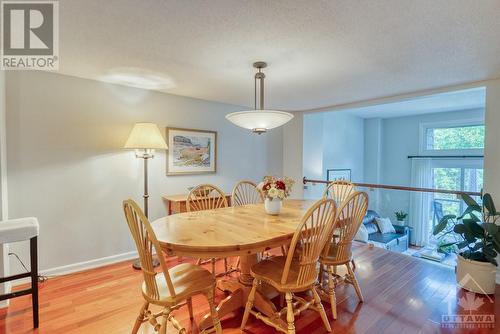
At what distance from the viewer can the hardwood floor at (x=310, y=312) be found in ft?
6.34

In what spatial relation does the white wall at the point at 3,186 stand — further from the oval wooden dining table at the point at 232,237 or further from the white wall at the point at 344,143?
the white wall at the point at 344,143

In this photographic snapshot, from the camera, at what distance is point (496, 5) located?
1453mm

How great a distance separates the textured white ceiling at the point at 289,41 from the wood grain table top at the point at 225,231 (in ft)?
4.58

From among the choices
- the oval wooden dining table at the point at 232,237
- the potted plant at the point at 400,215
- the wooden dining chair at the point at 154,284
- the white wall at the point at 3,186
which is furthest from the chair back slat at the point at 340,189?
the potted plant at the point at 400,215

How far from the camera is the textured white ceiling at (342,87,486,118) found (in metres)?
4.12

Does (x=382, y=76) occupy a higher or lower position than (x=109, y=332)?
higher

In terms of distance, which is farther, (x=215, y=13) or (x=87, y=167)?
(x=87, y=167)

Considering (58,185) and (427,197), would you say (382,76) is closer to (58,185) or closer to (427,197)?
(58,185)

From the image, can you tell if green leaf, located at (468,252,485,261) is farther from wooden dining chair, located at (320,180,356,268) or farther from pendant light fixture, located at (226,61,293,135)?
pendant light fixture, located at (226,61,293,135)

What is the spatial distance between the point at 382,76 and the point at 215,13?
6.51 feet

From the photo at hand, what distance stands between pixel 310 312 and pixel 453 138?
5.32 meters

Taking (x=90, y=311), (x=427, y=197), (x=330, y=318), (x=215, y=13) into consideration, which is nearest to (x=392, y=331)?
(x=330, y=318)

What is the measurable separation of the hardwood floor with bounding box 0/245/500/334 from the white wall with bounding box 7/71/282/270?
1.45 feet

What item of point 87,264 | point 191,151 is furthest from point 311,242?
point 87,264
